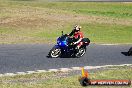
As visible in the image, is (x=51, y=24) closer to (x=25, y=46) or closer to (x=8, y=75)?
(x=25, y=46)

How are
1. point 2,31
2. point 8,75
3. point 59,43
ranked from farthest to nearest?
1. point 2,31
2. point 59,43
3. point 8,75

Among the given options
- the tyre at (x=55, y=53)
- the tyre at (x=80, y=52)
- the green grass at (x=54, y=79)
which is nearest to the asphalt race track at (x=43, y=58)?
the tyre at (x=80, y=52)

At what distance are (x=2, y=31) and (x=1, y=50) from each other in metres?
10.5

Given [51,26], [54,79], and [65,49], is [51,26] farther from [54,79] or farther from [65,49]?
[54,79]

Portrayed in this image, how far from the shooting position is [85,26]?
3806cm

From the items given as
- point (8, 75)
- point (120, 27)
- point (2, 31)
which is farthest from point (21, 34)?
point (8, 75)

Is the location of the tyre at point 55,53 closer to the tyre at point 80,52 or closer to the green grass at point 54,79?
the tyre at point 80,52

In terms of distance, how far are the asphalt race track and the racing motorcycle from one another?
0.41m

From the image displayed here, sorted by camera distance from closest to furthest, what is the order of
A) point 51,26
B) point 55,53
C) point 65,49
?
point 55,53 → point 65,49 → point 51,26

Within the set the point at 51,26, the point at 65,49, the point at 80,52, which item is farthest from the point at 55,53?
the point at 51,26

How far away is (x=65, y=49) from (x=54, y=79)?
19.8 ft

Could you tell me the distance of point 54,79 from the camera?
16.4 meters

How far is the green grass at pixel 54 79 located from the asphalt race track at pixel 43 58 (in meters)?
1.70

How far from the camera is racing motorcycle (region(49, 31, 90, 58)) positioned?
22.0m
